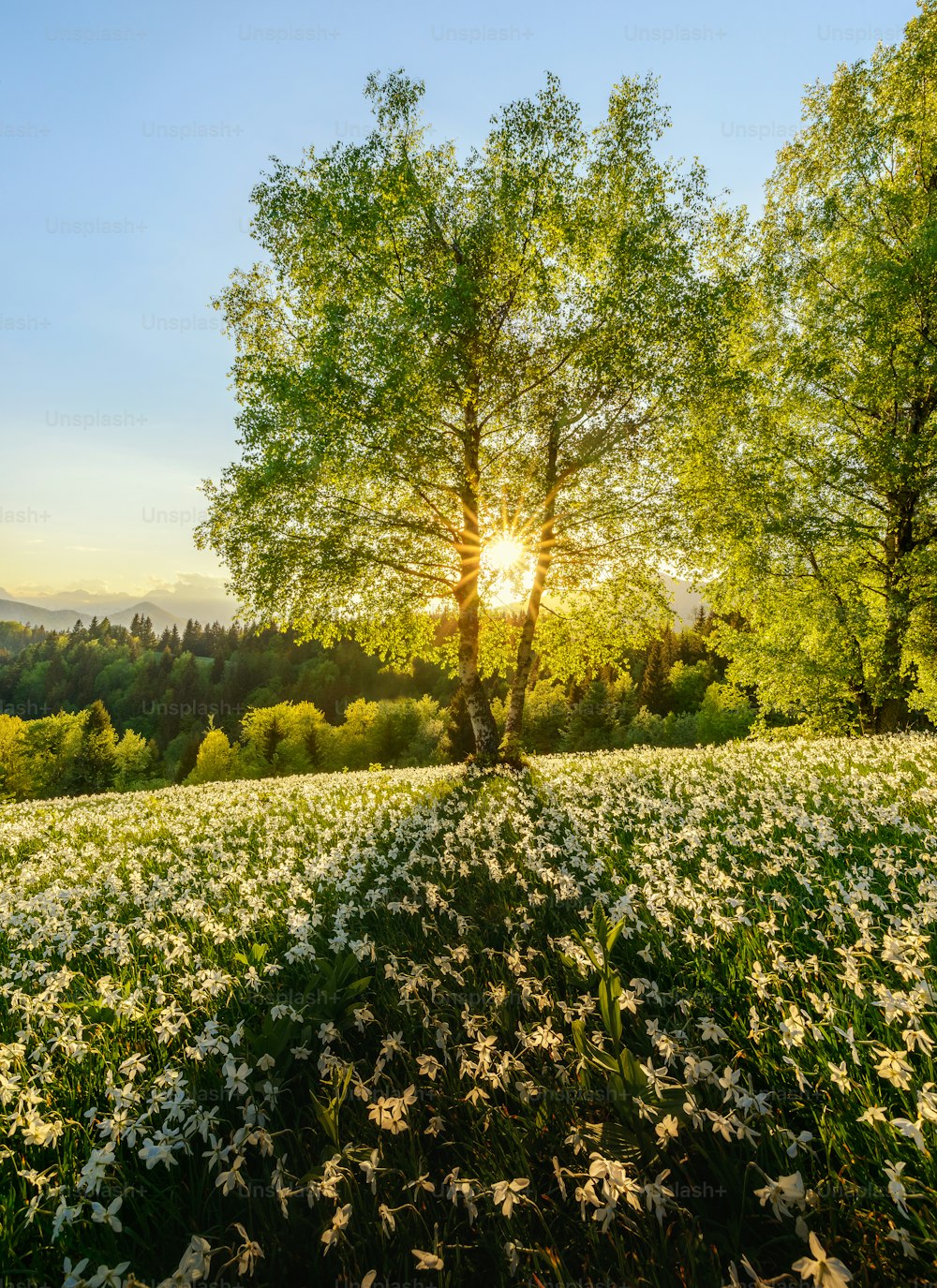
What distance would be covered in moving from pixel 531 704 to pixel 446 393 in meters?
74.7

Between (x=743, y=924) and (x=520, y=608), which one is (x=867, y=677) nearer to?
(x=520, y=608)

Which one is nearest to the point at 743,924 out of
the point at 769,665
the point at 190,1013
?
the point at 190,1013

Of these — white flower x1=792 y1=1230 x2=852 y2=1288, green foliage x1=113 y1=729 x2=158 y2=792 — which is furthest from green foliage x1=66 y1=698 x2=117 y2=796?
white flower x1=792 y1=1230 x2=852 y2=1288

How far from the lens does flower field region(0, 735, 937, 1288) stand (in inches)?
99.0

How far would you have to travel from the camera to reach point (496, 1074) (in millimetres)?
3234

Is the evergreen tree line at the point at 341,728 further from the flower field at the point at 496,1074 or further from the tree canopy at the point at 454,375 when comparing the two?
the flower field at the point at 496,1074

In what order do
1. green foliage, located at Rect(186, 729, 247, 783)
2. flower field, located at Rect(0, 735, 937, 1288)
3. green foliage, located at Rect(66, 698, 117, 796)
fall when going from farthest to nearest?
green foliage, located at Rect(66, 698, 117, 796), green foliage, located at Rect(186, 729, 247, 783), flower field, located at Rect(0, 735, 937, 1288)

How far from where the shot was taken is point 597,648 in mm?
20406

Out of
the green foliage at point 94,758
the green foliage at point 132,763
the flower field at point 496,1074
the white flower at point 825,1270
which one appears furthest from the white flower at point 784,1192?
the green foliage at point 132,763

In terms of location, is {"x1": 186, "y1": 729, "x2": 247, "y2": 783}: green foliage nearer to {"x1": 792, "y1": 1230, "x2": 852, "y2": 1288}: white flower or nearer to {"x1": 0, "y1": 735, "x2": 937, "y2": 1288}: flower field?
{"x1": 0, "y1": 735, "x2": 937, "y2": 1288}: flower field

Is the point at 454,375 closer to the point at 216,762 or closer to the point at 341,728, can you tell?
the point at 216,762

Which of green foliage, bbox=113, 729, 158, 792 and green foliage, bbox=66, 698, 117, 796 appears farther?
green foliage, bbox=113, 729, 158, 792

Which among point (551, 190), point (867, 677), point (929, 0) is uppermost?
point (929, 0)

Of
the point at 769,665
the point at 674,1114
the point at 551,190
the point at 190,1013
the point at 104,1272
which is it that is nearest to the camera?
the point at 104,1272
